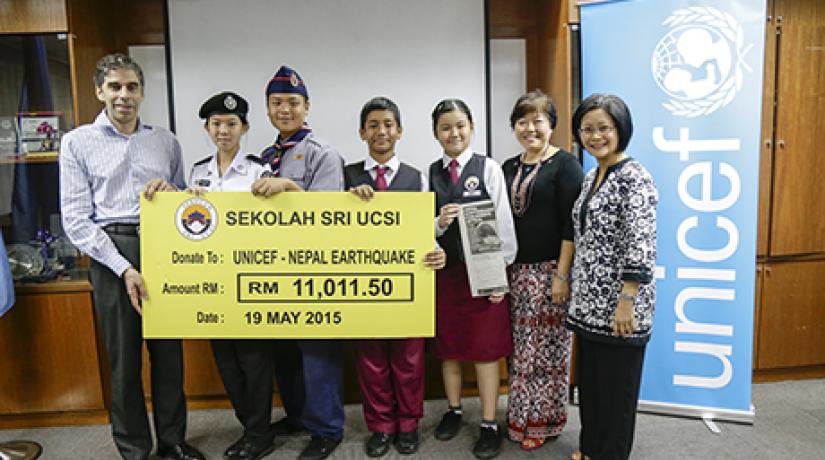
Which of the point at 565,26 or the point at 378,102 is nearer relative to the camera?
the point at 378,102

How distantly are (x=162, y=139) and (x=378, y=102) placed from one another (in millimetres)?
917

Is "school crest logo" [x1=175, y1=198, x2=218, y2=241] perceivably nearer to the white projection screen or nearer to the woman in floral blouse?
the white projection screen

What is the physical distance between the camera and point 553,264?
2.05 m

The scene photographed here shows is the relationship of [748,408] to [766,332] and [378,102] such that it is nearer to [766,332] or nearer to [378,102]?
[766,332]

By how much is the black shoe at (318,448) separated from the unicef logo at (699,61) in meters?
2.15

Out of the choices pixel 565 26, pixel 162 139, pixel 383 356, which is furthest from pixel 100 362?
pixel 565 26

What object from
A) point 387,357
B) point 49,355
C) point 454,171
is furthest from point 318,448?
point 49,355

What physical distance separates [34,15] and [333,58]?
1.40m

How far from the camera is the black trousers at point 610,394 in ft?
5.74

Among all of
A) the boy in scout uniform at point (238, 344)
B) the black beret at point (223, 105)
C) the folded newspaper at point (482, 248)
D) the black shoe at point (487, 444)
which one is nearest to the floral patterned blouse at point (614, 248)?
the folded newspaper at point (482, 248)

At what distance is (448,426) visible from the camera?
2.29 m

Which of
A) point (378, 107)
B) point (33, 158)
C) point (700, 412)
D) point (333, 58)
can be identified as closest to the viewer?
point (378, 107)

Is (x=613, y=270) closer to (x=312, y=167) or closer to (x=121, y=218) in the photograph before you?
(x=312, y=167)

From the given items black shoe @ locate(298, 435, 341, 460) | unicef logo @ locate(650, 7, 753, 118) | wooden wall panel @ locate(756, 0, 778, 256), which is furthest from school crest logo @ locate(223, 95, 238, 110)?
wooden wall panel @ locate(756, 0, 778, 256)
